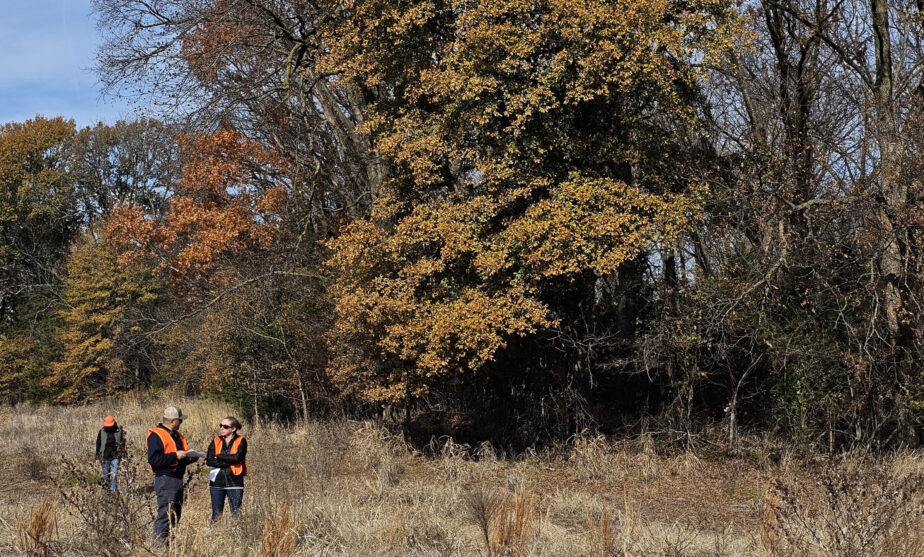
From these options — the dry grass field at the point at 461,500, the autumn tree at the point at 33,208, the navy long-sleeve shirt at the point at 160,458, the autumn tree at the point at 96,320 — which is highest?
the autumn tree at the point at 33,208

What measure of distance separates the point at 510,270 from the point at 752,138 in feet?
17.3

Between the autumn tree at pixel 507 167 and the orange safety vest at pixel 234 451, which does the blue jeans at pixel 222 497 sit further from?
the autumn tree at pixel 507 167

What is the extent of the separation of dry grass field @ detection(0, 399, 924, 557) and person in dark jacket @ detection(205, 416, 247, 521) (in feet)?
0.71

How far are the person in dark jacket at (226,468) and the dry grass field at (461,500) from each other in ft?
0.71

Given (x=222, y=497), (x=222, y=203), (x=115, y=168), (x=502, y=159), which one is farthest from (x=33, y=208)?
(x=222, y=497)

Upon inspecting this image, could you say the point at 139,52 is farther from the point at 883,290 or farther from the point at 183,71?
the point at 883,290

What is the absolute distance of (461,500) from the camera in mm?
9812

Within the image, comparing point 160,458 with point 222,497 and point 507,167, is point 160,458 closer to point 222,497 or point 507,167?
point 222,497

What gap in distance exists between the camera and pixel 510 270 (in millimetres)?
13484

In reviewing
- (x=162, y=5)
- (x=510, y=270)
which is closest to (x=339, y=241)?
(x=510, y=270)

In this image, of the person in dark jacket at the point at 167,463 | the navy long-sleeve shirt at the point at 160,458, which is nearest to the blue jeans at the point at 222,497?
the person in dark jacket at the point at 167,463

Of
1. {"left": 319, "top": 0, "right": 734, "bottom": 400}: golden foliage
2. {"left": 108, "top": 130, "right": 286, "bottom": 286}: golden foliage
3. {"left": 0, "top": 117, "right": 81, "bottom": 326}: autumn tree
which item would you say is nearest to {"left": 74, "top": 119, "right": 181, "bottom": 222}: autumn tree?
{"left": 0, "top": 117, "right": 81, "bottom": 326}: autumn tree

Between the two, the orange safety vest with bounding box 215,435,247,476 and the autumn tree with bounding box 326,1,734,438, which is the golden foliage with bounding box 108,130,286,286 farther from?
the orange safety vest with bounding box 215,435,247,476

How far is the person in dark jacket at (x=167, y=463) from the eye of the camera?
7.26 metres
